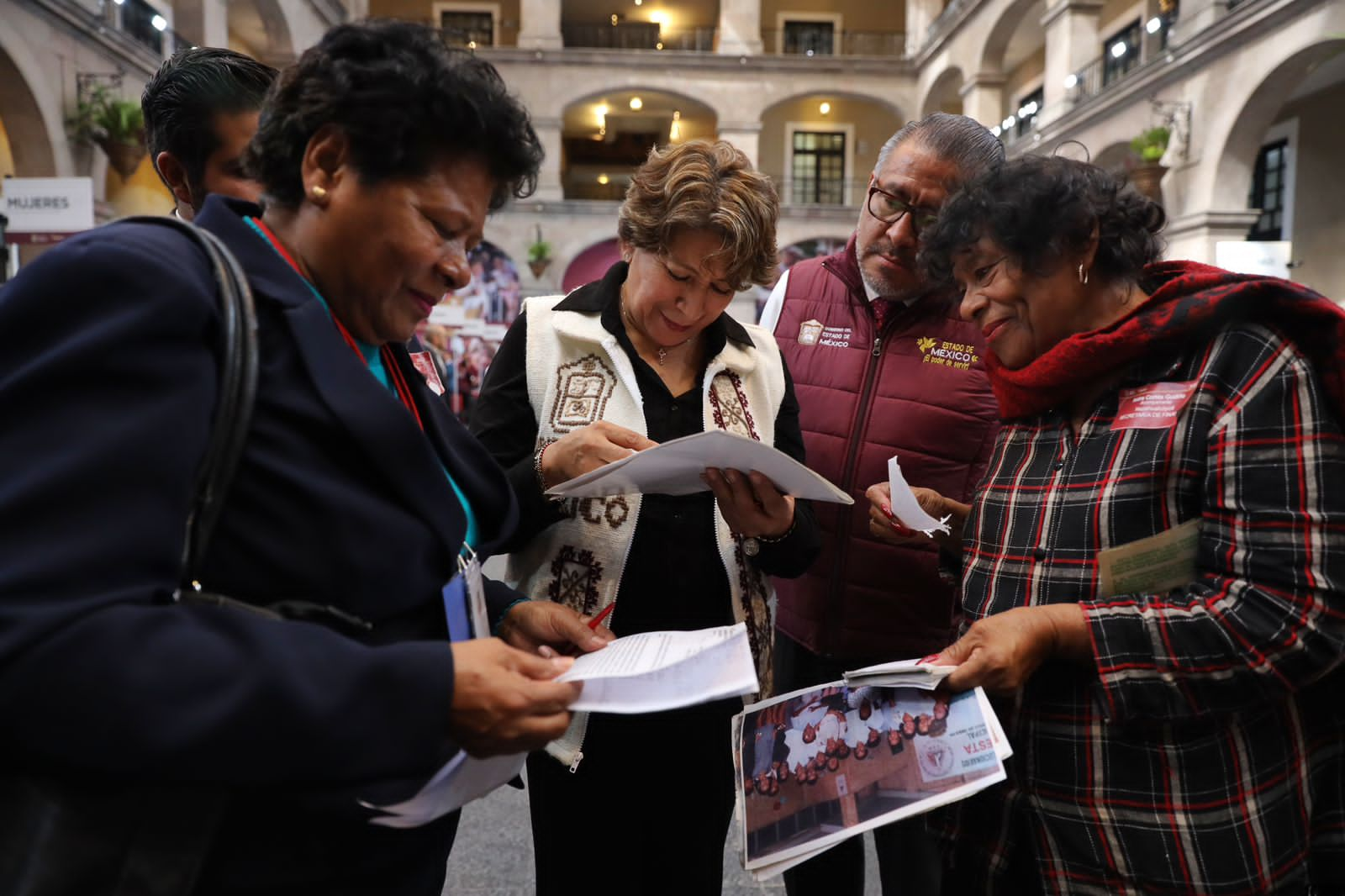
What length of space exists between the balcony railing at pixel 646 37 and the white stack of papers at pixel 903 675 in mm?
25041

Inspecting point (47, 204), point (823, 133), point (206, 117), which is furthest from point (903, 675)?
point (823, 133)

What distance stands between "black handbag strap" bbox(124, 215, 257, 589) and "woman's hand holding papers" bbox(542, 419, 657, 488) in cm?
71

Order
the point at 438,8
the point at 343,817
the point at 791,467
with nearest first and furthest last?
the point at 343,817, the point at 791,467, the point at 438,8

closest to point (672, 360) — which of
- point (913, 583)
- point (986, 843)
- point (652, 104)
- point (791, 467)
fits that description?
point (791, 467)

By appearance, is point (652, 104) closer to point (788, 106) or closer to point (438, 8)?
point (788, 106)

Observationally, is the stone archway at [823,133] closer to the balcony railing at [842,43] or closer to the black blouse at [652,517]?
the balcony railing at [842,43]

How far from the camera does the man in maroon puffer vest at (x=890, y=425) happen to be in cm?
204

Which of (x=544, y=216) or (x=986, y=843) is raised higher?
(x=544, y=216)

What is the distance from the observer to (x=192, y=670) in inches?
30.7

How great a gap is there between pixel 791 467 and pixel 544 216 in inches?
785

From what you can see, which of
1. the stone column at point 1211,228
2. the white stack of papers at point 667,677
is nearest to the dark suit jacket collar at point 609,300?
the white stack of papers at point 667,677

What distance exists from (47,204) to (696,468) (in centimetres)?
870

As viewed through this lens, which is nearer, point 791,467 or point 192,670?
point 192,670

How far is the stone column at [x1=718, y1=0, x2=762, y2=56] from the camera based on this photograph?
2156cm
